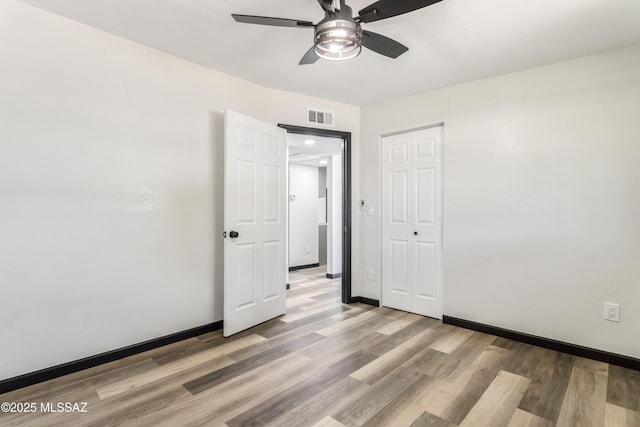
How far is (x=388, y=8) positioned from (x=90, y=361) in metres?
2.93

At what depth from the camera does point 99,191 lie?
227cm

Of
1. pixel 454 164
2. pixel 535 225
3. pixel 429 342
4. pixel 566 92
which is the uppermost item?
pixel 566 92

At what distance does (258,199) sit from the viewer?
10.2 ft

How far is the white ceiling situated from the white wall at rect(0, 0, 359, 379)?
0.84ft

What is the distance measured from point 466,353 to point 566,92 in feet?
7.56

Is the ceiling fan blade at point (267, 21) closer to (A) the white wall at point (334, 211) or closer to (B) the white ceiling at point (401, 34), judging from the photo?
(B) the white ceiling at point (401, 34)

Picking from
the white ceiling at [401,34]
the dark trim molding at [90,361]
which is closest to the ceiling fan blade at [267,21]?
the white ceiling at [401,34]

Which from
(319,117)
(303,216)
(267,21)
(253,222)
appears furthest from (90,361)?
(303,216)

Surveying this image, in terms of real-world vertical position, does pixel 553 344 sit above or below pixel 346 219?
below

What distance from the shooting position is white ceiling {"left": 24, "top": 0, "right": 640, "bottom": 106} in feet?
6.40

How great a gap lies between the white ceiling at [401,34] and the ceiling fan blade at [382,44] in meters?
0.26

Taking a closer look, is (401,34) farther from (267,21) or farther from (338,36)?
(267,21)

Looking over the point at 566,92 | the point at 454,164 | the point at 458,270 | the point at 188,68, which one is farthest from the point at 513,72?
the point at 188,68

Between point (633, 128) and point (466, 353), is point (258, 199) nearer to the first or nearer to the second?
point (466, 353)
